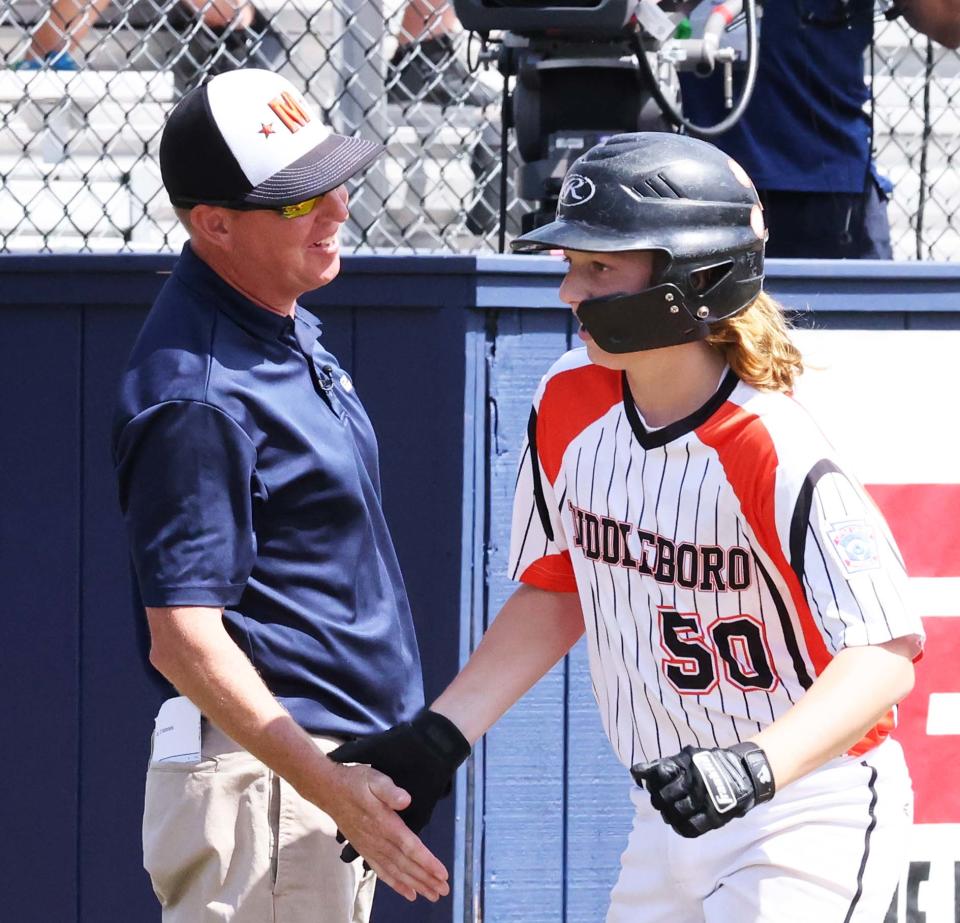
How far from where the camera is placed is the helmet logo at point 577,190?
2363 millimetres

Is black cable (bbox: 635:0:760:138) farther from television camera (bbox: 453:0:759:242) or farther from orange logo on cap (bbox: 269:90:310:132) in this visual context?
orange logo on cap (bbox: 269:90:310:132)

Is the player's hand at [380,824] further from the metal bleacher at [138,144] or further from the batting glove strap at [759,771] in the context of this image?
the metal bleacher at [138,144]

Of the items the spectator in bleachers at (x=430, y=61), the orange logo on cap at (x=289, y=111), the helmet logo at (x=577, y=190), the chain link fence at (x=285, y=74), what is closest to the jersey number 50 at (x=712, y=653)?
the helmet logo at (x=577, y=190)

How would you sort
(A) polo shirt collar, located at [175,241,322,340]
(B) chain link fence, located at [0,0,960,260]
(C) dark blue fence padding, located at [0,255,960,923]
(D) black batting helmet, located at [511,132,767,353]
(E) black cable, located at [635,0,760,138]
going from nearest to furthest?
(D) black batting helmet, located at [511,132,767,353] < (A) polo shirt collar, located at [175,241,322,340] < (C) dark blue fence padding, located at [0,255,960,923] < (E) black cable, located at [635,0,760,138] < (B) chain link fence, located at [0,0,960,260]

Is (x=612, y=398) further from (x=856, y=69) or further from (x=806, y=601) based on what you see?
(x=856, y=69)

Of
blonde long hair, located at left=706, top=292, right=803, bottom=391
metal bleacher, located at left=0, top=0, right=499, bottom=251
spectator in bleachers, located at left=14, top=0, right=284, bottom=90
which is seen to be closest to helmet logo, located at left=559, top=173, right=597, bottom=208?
blonde long hair, located at left=706, top=292, right=803, bottom=391

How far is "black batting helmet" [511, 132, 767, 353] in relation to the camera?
7.61ft

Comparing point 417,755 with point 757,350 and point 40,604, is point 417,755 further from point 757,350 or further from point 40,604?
point 40,604

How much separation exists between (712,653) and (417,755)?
51 centimetres

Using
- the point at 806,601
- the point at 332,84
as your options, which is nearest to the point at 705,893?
the point at 806,601

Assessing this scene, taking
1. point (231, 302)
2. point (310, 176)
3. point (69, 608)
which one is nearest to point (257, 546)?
point (231, 302)

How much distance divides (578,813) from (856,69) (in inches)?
94.5

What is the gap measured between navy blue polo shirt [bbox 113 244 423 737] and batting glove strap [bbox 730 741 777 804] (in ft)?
2.91

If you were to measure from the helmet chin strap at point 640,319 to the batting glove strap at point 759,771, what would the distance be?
655 millimetres
